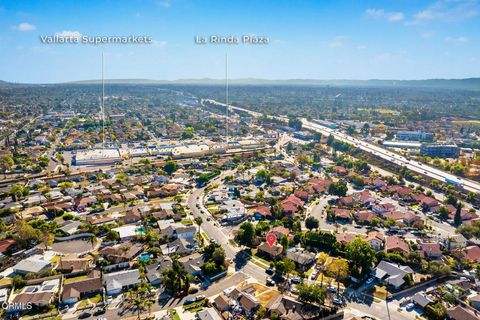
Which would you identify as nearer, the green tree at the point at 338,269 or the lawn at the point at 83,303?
the lawn at the point at 83,303

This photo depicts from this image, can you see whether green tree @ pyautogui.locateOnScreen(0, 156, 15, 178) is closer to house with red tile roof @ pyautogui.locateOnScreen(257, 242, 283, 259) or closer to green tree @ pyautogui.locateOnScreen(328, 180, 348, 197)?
house with red tile roof @ pyautogui.locateOnScreen(257, 242, 283, 259)

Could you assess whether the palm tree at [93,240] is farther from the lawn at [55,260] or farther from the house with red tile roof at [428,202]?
the house with red tile roof at [428,202]

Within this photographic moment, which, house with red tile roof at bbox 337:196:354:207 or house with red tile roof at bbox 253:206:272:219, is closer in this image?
house with red tile roof at bbox 253:206:272:219

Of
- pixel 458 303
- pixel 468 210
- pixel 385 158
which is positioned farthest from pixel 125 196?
pixel 385 158

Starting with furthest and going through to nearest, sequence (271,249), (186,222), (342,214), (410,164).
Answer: (410,164), (342,214), (186,222), (271,249)

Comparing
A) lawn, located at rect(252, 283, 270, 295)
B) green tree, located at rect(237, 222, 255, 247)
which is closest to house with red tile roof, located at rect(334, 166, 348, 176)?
green tree, located at rect(237, 222, 255, 247)

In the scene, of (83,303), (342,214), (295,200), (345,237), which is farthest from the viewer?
(295,200)

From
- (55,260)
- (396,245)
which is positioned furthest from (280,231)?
(55,260)

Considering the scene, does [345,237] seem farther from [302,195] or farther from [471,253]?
[302,195]

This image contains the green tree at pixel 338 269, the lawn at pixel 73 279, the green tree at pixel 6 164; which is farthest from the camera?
the green tree at pixel 6 164

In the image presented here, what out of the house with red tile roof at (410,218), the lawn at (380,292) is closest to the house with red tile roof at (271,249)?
the lawn at (380,292)

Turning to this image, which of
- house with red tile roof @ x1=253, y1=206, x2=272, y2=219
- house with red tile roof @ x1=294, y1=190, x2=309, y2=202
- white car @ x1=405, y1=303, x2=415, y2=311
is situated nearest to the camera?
Answer: white car @ x1=405, y1=303, x2=415, y2=311

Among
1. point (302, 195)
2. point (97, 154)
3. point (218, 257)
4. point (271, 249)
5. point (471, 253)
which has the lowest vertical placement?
point (471, 253)
